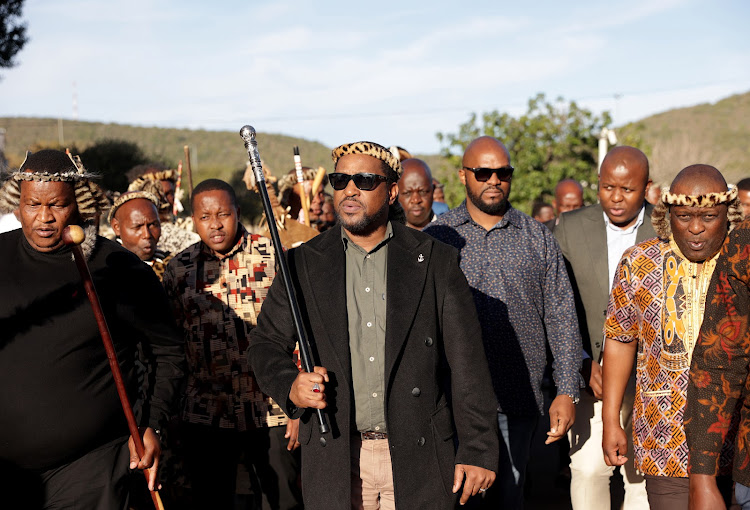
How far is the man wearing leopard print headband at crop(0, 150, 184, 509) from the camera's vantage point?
3740mm

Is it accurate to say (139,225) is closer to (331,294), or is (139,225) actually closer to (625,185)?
(331,294)

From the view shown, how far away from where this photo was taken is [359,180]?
13.0 ft

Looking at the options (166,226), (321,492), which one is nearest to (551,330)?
(321,492)

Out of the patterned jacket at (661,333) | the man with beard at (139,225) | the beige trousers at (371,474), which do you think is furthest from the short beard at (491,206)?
the man with beard at (139,225)

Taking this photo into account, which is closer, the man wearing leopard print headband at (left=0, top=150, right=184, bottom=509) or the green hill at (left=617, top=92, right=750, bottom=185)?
the man wearing leopard print headband at (left=0, top=150, right=184, bottom=509)

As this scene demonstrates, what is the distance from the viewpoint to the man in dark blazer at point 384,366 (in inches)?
145

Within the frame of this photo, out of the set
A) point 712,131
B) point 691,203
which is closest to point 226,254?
point 691,203

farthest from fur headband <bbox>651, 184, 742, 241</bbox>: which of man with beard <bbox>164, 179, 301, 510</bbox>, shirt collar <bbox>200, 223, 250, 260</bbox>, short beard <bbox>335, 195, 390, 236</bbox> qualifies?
shirt collar <bbox>200, 223, 250, 260</bbox>

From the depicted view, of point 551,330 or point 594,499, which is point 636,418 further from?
point 594,499

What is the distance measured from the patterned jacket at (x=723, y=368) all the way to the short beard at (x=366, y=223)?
1.48 metres

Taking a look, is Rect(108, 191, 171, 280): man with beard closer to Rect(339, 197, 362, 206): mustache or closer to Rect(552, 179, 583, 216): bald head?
Rect(339, 197, 362, 206): mustache

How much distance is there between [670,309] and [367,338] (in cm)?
171

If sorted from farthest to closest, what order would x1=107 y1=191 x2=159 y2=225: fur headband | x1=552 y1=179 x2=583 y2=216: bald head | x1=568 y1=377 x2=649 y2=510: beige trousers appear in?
x1=552 y1=179 x2=583 y2=216: bald head, x1=107 y1=191 x2=159 y2=225: fur headband, x1=568 y1=377 x2=649 y2=510: beige trousers

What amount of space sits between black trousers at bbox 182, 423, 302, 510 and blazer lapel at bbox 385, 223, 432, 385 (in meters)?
2.19
